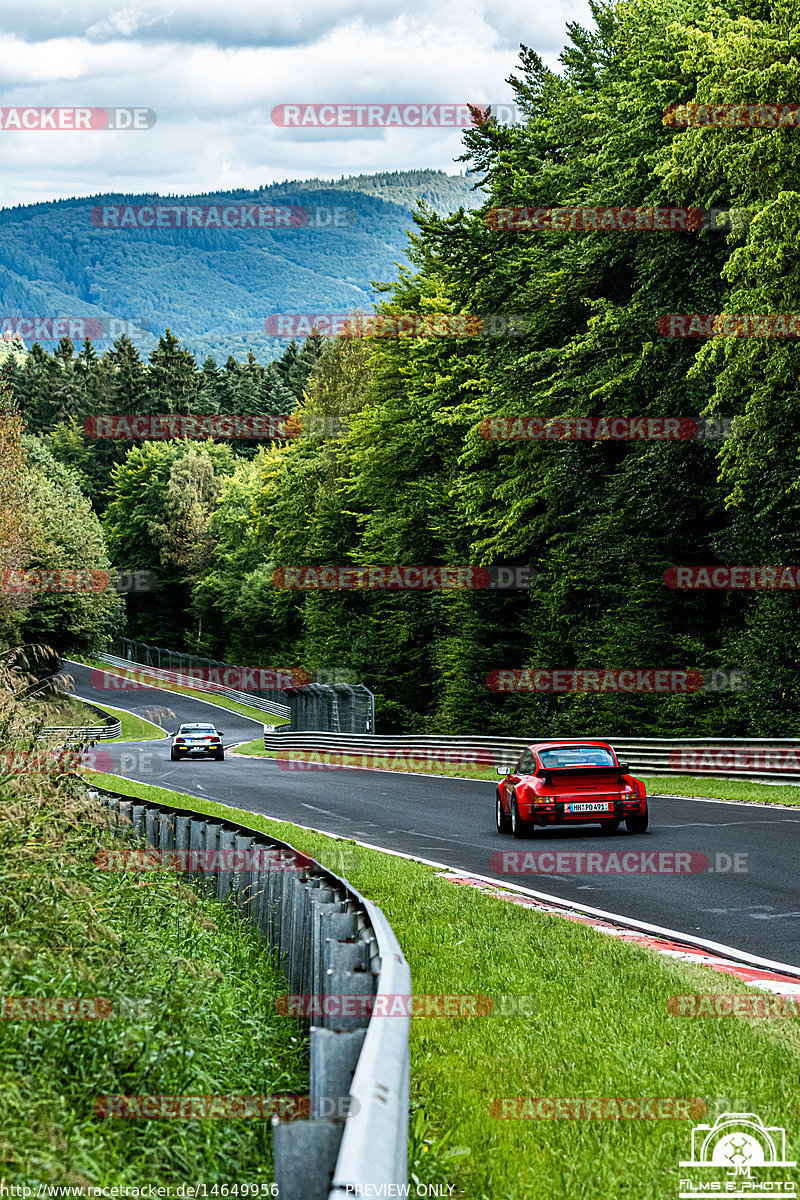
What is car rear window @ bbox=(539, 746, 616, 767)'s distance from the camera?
722 inches

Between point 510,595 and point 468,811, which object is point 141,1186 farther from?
point 510,595

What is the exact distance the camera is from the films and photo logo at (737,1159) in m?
4.48

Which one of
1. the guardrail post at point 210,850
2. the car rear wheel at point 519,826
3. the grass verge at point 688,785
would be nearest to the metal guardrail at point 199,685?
the grass verge at point 688,785

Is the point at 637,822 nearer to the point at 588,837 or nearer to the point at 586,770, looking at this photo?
the point at 588,837

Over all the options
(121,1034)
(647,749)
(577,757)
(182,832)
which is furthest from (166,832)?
(647,749)

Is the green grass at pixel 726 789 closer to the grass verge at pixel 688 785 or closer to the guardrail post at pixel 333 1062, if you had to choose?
the grass verge at pixel 688 785

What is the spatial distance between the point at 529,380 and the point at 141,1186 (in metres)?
36.6

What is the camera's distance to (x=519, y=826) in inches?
742

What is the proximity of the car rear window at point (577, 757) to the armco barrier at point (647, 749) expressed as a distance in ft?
3.68

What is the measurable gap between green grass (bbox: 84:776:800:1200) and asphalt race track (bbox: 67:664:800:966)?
1.54m

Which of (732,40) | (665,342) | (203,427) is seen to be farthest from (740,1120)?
(203,427)

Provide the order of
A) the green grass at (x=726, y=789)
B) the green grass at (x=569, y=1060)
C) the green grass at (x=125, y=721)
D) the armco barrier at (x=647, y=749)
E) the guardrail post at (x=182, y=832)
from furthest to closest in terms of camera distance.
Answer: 1. the green grass at (x=125, y=721)
2. the armco barrier at (x=647, y=749)
3. the green grass at (x=726, y=789)
4. the guardrail post at (x=182, y=832)
5. the green grass at (x=569, y=1060)

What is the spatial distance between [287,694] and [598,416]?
90.1ft

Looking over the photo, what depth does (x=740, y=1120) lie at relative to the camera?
5129 millimetres
